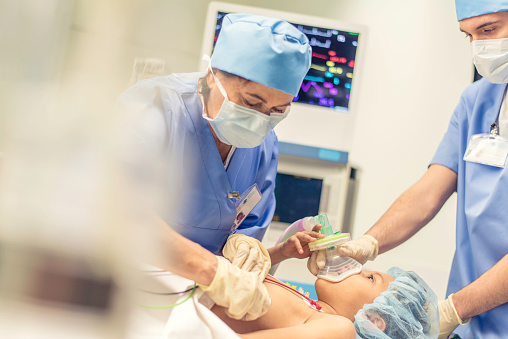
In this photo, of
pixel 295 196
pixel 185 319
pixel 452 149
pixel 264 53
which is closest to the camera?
pixel 185 319

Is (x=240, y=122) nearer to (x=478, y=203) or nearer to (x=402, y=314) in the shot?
(x=402, y=314)

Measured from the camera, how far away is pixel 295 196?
311 cm

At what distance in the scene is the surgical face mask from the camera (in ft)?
4.23

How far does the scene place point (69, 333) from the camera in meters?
0.33

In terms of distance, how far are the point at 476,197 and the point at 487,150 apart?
0.58 feet

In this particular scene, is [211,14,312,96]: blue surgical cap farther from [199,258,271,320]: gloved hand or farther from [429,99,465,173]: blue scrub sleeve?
[429,99,465,173]: blue scrub sleeve

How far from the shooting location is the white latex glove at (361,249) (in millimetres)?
1551

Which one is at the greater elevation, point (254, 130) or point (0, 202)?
point (254, 130)

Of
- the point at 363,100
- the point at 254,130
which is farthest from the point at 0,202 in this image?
the point at 363,100

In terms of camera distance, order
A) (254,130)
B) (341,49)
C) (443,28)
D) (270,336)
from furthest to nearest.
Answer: (443,28) → (341,49) → (254,130) → (270,336)

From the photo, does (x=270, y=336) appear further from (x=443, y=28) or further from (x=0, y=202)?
(x=443, y=28)

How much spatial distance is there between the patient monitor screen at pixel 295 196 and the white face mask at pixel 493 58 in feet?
5.07

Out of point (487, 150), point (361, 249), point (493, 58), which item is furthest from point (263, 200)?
point (493, 58)

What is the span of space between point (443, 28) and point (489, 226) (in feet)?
9.01
